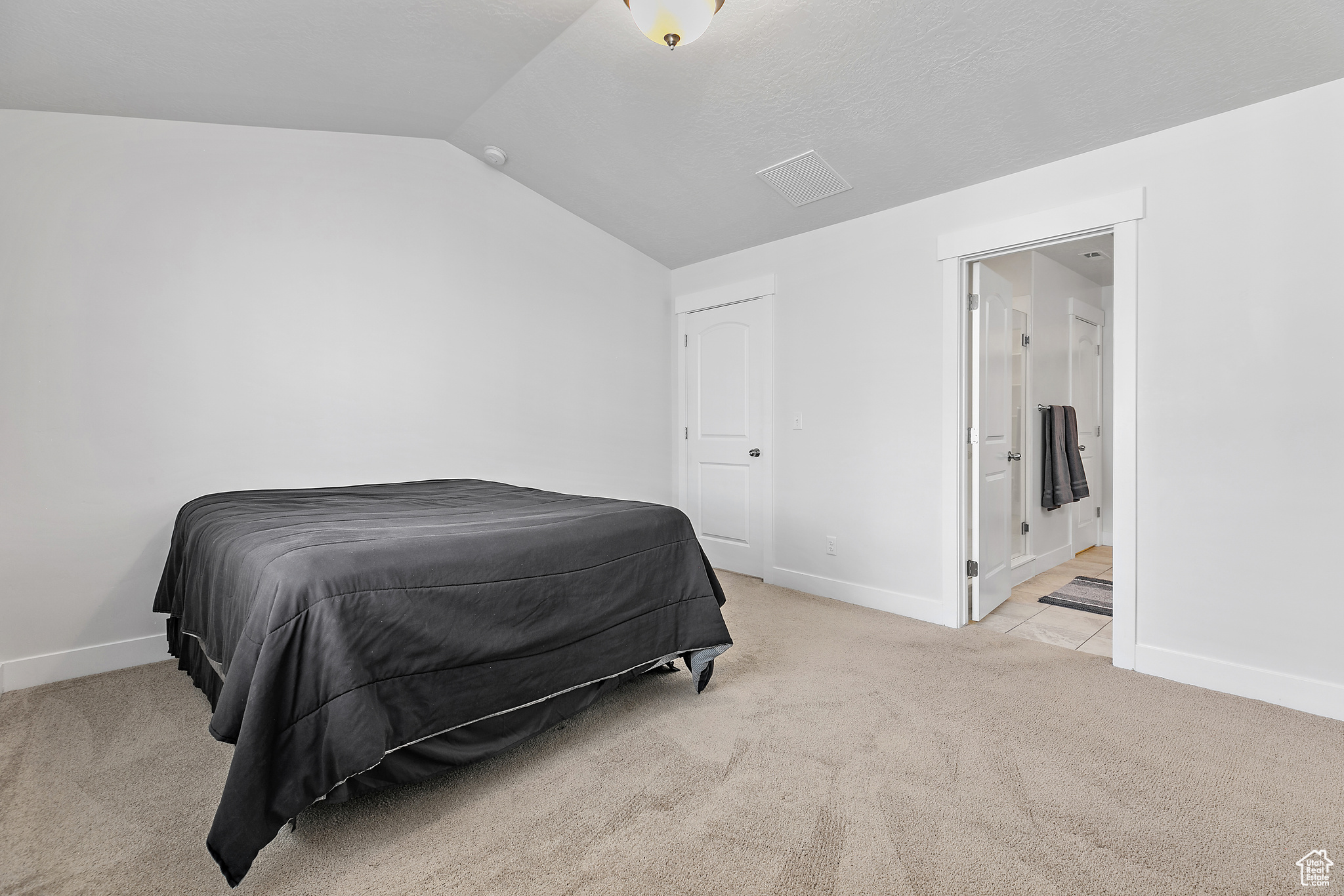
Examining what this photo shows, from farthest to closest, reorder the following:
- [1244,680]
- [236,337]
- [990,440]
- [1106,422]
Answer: [1106,422] → [990,440] → [236,337] → [1244,680]

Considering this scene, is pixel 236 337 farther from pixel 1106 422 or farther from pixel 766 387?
pixel 1106 422

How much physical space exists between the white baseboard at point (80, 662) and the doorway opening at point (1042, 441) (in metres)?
3.82

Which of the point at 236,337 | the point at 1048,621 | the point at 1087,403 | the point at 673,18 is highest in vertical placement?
the point at 673,18

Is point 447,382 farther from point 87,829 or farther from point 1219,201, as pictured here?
point 1219,201

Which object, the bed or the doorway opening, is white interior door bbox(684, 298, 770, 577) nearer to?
the doorway opening

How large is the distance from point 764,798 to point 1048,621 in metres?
2.38

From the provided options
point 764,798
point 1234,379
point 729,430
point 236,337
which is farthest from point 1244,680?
point 236,337

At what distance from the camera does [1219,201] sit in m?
2.30

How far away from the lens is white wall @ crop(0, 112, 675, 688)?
2457 millimetres

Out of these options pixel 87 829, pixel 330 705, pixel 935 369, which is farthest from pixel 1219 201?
pixel 87 829

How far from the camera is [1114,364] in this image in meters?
2.67

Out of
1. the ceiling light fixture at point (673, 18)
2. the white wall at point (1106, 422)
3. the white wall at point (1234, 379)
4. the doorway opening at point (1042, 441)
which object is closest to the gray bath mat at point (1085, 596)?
the doorway opening at point (1042, 441)

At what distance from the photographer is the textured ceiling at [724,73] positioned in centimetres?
203

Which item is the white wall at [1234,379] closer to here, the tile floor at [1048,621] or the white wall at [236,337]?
the tile floor at [1048,621]
